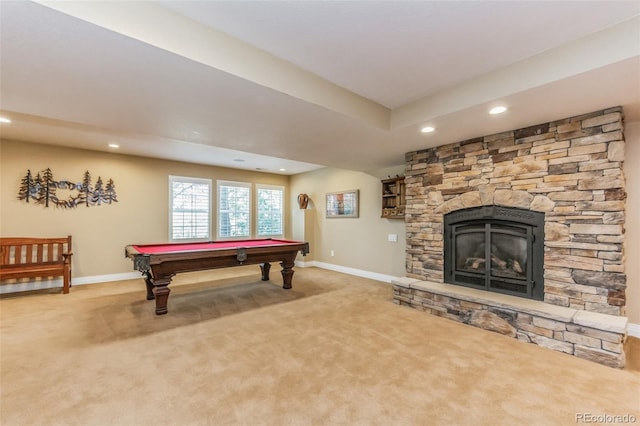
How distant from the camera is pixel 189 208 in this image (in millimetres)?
6191

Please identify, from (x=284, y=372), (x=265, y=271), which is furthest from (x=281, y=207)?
(x=284, y=372)

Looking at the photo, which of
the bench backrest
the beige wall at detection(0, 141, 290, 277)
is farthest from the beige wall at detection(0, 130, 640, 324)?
the bench backrest

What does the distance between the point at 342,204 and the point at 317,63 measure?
4.20 m

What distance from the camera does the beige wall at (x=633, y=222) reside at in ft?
9.26

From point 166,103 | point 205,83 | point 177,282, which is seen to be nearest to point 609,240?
point 205,83

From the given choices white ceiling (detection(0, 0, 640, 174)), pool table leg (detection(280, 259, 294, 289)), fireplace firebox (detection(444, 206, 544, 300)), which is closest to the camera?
white ceiling (detection(0, 0, 640, 174))

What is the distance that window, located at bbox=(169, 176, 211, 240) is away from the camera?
598 centimetres

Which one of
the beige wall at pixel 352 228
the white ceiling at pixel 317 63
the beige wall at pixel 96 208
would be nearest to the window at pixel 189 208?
the beige wall at pixel 96 208

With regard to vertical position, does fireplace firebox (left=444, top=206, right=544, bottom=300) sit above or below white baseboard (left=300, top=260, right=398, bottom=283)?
above

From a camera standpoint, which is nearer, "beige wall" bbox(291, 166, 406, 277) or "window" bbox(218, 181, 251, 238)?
"beige wall" bbox(291, 166, 406, 277)

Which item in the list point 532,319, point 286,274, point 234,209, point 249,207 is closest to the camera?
point 532,319

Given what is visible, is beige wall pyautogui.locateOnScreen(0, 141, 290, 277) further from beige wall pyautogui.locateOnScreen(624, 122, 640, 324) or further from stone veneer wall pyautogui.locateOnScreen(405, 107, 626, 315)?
beige wall pyautogui.locateOnScreen(624, 122, 640, 324)

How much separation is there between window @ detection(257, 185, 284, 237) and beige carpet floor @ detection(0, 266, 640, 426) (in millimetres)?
3826

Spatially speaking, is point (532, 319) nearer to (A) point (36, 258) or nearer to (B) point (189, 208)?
(B) point (189, 208)
